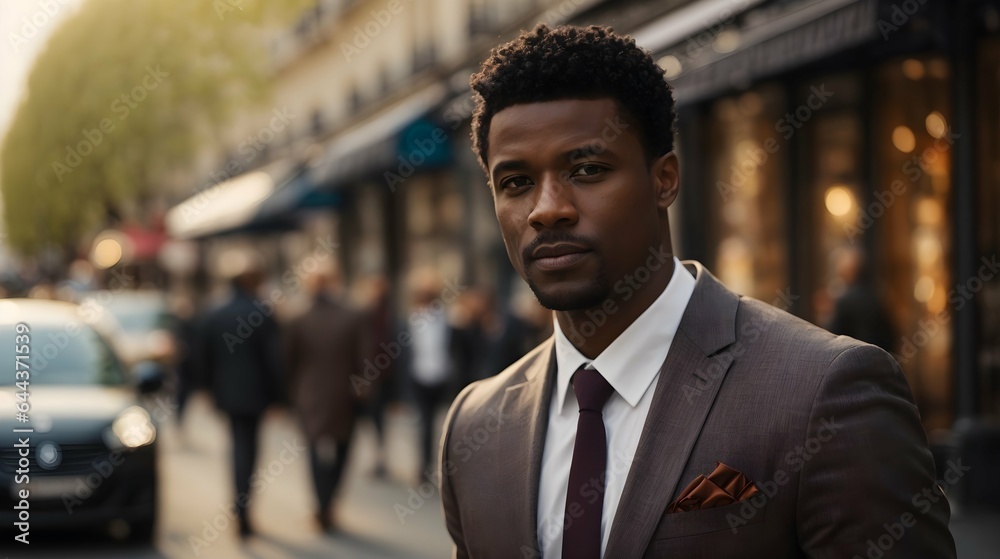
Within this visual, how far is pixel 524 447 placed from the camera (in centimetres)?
221

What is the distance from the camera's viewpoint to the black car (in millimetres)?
8484

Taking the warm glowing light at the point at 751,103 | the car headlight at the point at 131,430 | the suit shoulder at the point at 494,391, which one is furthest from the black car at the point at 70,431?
the warm glowing light at the point at 751,103

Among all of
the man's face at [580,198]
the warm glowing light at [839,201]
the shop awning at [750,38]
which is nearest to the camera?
the man's face at [580,198]

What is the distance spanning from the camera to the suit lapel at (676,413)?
1.93 metres

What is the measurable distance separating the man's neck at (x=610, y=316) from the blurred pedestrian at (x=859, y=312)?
7882 mm

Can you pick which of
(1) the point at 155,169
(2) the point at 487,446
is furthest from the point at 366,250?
(2) the point at 487,446

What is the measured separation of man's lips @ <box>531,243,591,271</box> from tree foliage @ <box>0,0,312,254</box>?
15592mm

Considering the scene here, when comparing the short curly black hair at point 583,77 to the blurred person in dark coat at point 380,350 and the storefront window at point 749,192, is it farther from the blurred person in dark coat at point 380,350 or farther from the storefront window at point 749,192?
the storefront window at point 749,192

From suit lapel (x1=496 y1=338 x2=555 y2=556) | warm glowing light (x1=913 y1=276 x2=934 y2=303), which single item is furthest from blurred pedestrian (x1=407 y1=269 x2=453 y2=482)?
suit lapel (x1=496 y1=338 x2=555 y2=556)

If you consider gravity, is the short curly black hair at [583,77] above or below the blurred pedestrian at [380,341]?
above

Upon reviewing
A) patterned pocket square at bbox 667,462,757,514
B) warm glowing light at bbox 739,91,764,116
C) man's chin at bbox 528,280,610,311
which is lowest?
patterned pocket square at bbox 667,462,757,514

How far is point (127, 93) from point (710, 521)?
2005cm

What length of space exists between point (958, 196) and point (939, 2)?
1.49 metres

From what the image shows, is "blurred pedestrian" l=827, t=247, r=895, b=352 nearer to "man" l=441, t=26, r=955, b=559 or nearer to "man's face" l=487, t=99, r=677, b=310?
"man" l=441, t=26, r=955, b=559
